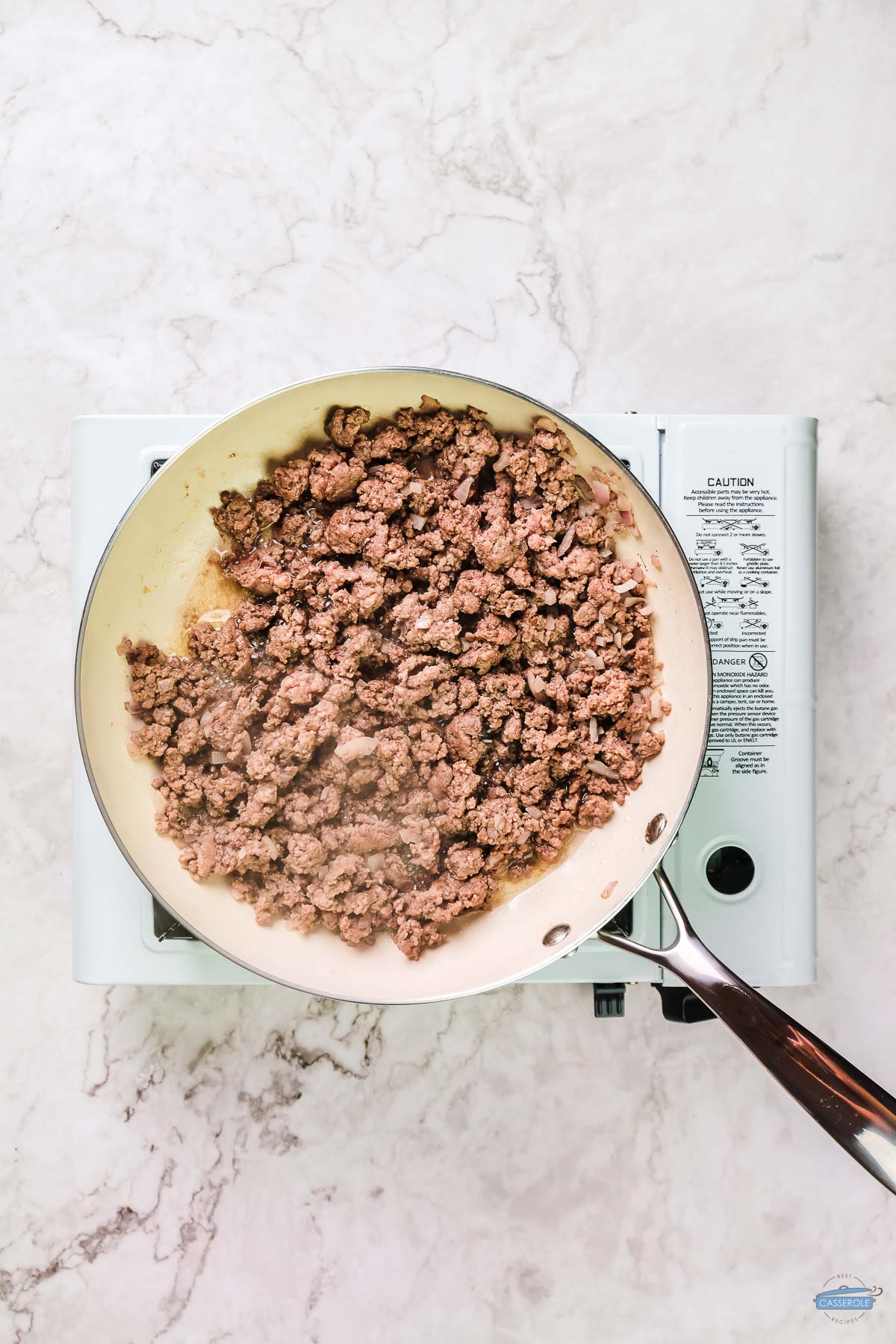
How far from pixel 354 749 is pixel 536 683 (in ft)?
0.63

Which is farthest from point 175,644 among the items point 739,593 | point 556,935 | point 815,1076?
point 815,1076

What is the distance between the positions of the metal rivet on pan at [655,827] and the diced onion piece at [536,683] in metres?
0.17

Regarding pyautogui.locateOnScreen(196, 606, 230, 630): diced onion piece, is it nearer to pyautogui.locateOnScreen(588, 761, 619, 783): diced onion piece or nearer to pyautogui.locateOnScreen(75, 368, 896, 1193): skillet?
pyautogui.locateOnScreen(75, 368, 896, 1193): skillet

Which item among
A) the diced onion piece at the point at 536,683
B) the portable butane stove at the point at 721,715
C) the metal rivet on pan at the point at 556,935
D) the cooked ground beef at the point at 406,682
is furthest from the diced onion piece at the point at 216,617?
the metal rivet on pan at the point at 556,935

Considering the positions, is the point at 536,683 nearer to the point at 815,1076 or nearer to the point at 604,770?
the point at 604,770

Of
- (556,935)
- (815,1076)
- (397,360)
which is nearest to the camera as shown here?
(815,1076)

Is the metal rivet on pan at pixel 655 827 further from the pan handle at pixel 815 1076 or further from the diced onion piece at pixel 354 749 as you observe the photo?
the diced onion piece at pixel 354 749

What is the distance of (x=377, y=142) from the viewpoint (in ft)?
3.95

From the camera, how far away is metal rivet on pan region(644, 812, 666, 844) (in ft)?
2.89

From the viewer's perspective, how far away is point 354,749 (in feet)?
3.07

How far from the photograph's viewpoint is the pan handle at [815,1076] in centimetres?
78

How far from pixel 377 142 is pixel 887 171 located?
656mm

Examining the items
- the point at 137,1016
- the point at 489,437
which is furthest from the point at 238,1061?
the point at 489,437

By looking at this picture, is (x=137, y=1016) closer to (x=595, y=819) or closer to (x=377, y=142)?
(x=595, y=819)
